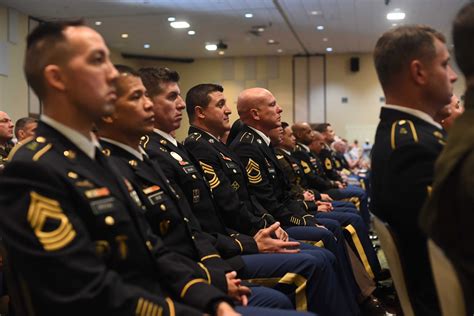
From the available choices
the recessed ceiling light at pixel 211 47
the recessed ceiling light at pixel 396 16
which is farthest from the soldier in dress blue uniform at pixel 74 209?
the recessed ceiling light at pixel 211 47

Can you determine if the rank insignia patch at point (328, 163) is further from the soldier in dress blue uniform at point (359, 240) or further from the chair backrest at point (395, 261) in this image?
the chair backrest at point (395, 261)

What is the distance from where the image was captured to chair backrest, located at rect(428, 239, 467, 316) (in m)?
1.39

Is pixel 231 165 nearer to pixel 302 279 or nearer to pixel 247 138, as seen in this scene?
pixel 247 138

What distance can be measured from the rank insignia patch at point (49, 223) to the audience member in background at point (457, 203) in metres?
0.98

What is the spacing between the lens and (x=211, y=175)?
3.04 metres

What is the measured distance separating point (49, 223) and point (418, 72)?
52.7 inches

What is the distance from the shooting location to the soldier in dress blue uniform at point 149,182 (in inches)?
82.8

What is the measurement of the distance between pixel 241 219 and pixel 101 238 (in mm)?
1604

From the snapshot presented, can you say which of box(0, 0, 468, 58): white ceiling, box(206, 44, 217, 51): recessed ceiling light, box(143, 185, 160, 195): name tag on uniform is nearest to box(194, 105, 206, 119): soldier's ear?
box(143, 185, 160, 195): name tag on uniform

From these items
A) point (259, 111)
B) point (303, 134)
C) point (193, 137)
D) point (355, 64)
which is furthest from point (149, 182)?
point (355, 64)

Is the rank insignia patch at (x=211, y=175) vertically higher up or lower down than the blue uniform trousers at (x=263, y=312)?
higher up

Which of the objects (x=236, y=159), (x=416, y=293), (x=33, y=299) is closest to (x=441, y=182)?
(x=416, y=293)

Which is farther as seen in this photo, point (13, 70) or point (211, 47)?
point (211, 47)

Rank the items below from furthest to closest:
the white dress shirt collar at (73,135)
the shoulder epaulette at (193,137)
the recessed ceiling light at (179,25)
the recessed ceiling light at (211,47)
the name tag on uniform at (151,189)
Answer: the recessed ceiling light at (211,47) < the recessed ceiling light at (179,25) < the shoulder epaulette at (193,137) < the name tag on uniform at (151,189) < the white dress shirt collar at (73,135)
